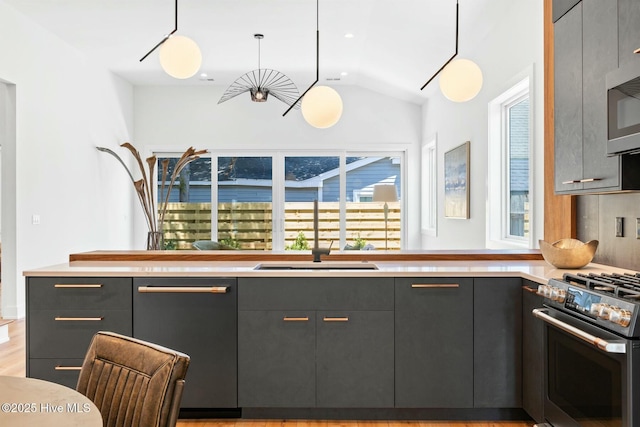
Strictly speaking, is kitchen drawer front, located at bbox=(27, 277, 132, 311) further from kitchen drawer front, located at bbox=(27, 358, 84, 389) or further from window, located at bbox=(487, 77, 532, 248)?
Result: window, located at bbox=(487, 77, 532, 248)

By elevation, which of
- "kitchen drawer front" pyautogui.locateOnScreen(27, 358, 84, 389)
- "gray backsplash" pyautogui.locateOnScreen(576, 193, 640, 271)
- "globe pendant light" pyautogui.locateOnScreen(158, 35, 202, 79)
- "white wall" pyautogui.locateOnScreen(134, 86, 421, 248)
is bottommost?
"kitchen drawer front" pyautogui.locateOnScreen(27, 358, 84, 389)

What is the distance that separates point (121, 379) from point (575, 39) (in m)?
2.49

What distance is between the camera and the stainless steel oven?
5.14ft

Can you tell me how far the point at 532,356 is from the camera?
2354 mm

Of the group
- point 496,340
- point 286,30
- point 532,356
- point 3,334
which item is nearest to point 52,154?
point 3,334

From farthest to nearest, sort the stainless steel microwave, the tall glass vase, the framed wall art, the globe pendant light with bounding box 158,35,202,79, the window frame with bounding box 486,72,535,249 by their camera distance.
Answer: the tall glass vase < the framed wall art < the window frame with bounding box 486,72,535,249 < the globe pendant light with bounding box 158,35,202,79 < the stainless steel microwave

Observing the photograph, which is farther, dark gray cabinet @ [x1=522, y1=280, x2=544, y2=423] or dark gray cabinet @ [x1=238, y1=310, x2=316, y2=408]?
dark gray cabinet @ [x1=238, y1=310, x2=316, y2=408]

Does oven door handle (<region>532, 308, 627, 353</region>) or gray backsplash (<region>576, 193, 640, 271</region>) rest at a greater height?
gray backsplash (<region>576, 193, 640, 271</region>)

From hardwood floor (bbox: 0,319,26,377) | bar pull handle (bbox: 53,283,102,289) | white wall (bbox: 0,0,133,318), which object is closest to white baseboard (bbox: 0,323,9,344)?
hardwood floor (bbox: 0,319,26,377)

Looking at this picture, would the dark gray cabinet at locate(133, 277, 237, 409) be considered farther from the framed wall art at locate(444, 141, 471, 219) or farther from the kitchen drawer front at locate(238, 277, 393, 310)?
the framed wall art at locate(444, 141, 471, 219)

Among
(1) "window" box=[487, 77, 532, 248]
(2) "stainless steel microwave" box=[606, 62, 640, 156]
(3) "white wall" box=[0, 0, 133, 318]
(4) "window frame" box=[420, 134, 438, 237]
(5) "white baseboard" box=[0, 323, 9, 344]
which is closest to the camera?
(2) "stainless steel microwave" box=[606, 62, 640, 156]

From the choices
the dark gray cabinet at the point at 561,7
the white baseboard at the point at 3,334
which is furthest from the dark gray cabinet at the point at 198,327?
the white baseboard at the point at 3,334

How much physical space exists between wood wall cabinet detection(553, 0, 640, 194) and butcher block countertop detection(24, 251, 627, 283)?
1.66 feet

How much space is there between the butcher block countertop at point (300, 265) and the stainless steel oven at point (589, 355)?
11.7 inches
